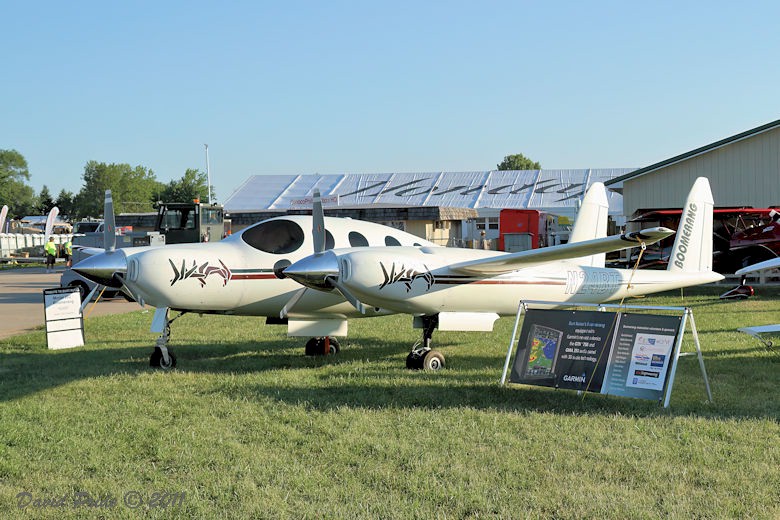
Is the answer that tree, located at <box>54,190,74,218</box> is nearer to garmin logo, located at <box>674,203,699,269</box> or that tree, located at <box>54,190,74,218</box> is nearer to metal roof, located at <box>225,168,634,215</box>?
metal roof, located at <box>225,168,634,215</box>

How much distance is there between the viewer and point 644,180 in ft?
83.8

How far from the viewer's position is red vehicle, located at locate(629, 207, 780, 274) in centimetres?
2112

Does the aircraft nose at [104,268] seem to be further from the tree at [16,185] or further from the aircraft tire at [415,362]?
the tree at [16,185]

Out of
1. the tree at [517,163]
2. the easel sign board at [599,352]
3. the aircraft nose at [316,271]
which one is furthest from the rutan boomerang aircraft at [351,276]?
the tree at [517,163]

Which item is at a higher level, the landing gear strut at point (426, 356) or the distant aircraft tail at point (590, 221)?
the distant aircraft tail at point (590, 221)

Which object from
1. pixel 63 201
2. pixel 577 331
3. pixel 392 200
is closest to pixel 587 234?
pixel 577 331

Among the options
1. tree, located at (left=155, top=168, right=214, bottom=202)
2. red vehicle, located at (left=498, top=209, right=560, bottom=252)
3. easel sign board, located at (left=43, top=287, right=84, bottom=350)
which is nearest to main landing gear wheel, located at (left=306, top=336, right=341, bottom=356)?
easel sign board, located at (left=43, top=287, right=84, bottom=350)

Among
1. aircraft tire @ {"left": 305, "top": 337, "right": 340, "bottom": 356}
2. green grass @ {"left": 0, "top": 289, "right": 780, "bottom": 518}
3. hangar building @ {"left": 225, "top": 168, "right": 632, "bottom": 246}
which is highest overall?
hangar building @ {"left": 225, "top": 168, "right": 632, "bottom": 246}

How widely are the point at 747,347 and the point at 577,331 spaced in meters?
4.93

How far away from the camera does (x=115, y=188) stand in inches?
4751

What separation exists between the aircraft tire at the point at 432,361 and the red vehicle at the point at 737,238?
13314 millimetres

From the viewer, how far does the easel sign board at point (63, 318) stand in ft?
41.4

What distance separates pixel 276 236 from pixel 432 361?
9.47 ft

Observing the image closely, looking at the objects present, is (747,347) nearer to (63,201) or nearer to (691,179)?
(691,179)
